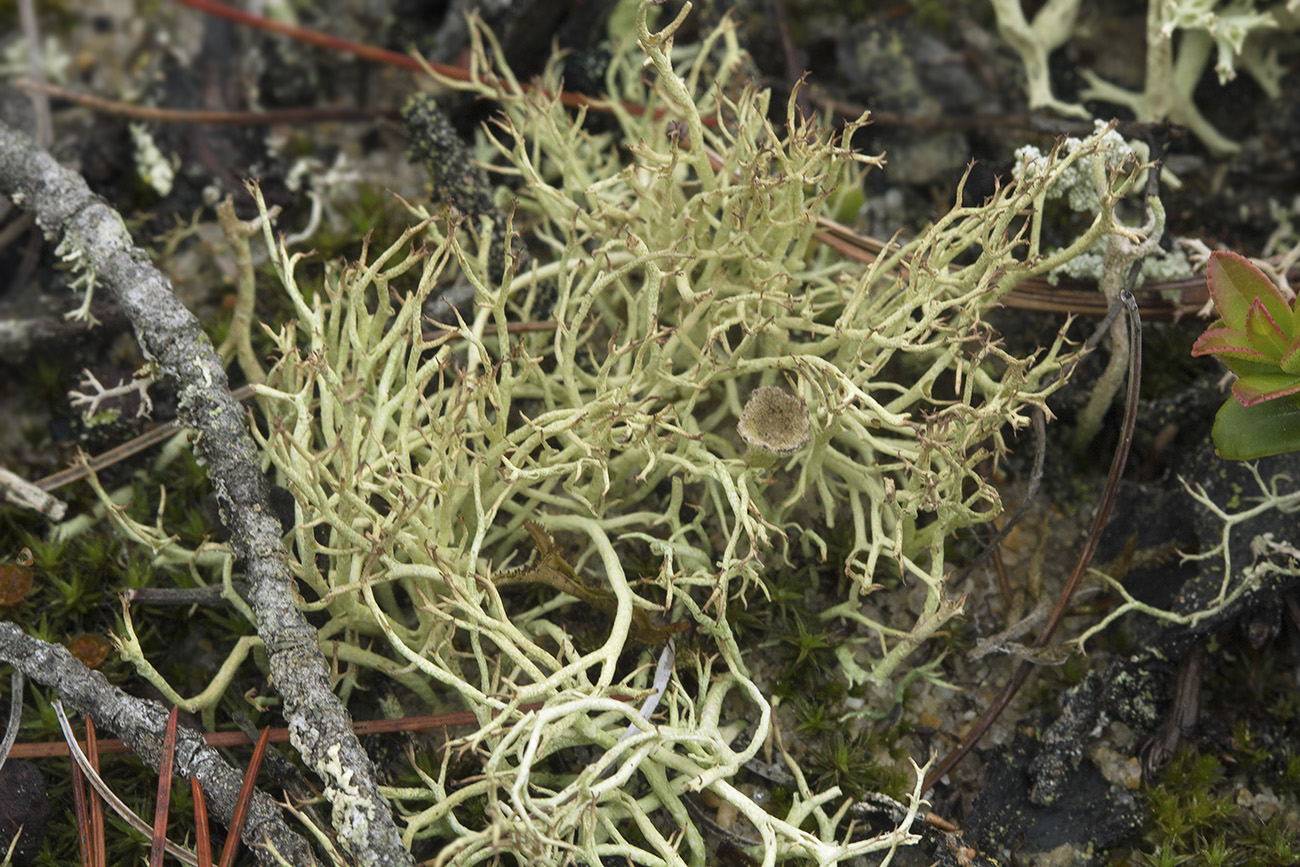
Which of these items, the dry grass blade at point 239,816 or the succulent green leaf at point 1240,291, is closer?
the dry grass blade at point 239,816

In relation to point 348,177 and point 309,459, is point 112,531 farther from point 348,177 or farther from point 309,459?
point 348,177

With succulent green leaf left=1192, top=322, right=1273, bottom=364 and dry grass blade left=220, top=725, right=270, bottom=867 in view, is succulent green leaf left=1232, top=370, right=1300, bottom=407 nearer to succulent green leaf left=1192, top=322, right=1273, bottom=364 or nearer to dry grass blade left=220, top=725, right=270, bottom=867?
succulent green leaf left=1192, top=322, right=1273, bottom=364

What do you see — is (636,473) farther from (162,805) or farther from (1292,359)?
(1292,359)

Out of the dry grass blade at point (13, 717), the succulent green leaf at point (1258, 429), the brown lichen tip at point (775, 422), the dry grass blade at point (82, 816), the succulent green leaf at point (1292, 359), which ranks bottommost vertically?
the dry grass blade at point (82, 816)

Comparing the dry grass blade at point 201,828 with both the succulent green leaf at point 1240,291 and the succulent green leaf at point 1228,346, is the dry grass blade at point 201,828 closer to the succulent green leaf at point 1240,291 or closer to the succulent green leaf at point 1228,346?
the succulent green leaf at point 1228,346

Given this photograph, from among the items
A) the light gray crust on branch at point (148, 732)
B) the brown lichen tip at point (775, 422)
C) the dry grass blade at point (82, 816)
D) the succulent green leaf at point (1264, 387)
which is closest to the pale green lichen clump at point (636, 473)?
the brown lichen tip at point (775, 422)

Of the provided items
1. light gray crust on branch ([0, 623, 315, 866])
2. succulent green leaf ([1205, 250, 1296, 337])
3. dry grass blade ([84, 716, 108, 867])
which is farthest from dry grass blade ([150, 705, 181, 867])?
succulent green leaf ([1205, 250, 1296, 337])

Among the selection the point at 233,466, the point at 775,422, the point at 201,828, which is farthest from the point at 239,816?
the point at 775,422
